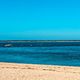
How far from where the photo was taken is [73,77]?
605 inches

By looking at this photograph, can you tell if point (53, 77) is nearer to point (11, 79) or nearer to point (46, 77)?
point (46, 77)

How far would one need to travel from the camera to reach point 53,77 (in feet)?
50.3

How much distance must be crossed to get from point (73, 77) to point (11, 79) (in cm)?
308

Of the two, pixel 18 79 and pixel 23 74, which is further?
pixel 23 74

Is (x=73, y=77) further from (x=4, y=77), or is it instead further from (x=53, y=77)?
(x=4, y=77)

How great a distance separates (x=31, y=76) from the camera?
15.6 m

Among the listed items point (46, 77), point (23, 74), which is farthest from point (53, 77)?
point (23, 74)

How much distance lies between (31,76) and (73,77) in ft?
6.93

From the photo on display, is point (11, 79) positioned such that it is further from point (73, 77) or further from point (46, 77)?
point (73, 77)

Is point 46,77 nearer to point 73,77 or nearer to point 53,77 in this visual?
point 53,77

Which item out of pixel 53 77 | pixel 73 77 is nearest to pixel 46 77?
pixel 53 77

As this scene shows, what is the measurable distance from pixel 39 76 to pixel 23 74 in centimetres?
98

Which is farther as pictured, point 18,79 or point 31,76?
point 31,76

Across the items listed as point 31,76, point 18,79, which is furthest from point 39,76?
point 18,79
